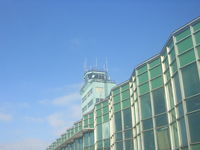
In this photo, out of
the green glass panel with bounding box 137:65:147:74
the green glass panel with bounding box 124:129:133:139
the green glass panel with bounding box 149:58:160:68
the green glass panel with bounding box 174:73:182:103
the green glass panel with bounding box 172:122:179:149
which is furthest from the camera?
the green glass panel with bounding box 124:129:133:139

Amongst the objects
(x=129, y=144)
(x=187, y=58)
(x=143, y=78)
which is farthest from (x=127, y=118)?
(x=187, y=58)

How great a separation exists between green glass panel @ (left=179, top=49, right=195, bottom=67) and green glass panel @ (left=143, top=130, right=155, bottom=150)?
8.56 m

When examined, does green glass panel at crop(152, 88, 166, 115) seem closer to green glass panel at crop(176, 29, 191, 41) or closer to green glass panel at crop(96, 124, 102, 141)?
green glass panel at crop(176, 29, 191, 41)

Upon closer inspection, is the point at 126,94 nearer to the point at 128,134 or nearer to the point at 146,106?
the point at 128,134

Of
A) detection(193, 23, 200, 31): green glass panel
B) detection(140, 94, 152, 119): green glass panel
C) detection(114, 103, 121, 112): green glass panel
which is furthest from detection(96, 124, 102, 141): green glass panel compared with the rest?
detection(193, 23, 200, 31): green glass panel

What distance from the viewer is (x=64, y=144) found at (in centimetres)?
5594

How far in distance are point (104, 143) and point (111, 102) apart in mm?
6351

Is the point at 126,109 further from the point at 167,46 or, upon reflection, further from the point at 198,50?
the point at 198,50

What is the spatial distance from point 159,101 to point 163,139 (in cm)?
383

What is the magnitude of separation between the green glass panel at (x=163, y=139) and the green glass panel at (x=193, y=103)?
4.70 metres

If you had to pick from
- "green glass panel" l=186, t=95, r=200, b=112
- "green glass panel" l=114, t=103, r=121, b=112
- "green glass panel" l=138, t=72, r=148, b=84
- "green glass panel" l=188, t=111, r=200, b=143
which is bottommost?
"green glass panel" l=188, t=111, r=200, b=143

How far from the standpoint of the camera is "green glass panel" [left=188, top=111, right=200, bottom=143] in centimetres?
2088

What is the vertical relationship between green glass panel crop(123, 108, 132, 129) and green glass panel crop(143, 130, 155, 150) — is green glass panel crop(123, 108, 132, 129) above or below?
above

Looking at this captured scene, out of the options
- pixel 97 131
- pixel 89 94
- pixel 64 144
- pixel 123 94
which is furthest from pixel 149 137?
pixel 89 94
